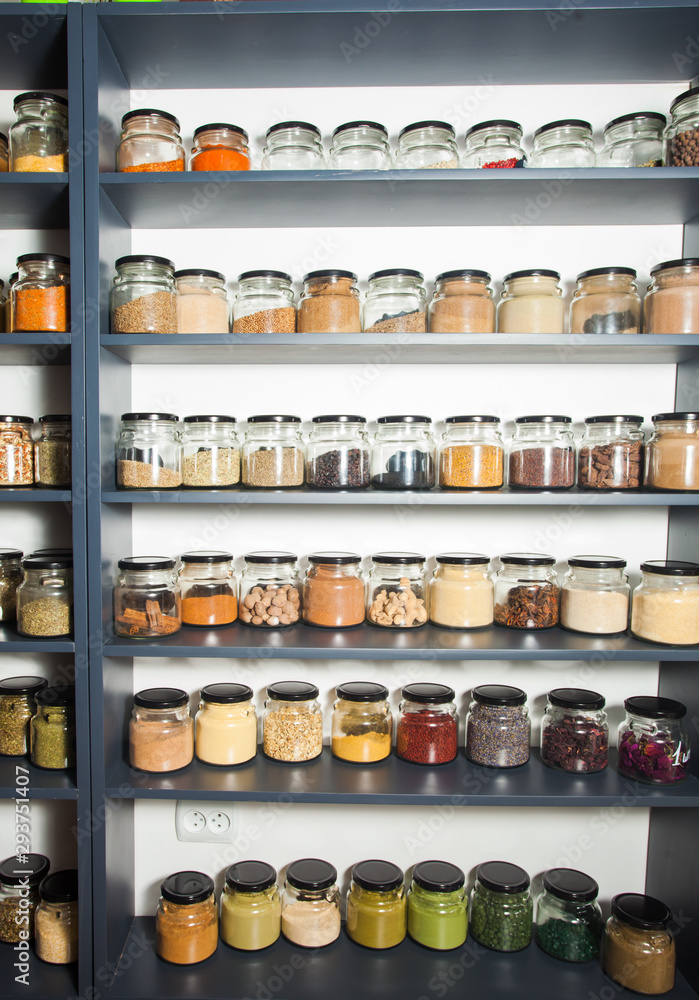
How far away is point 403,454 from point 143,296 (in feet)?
2.25

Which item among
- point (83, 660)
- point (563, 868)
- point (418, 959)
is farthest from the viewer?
point (563, 868)

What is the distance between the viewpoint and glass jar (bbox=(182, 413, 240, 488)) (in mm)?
1458

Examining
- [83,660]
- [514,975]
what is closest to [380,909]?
[514,975]

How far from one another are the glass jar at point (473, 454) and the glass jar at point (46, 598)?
2.95 feet

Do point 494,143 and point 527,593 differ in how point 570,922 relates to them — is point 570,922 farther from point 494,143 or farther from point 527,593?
point 494,143

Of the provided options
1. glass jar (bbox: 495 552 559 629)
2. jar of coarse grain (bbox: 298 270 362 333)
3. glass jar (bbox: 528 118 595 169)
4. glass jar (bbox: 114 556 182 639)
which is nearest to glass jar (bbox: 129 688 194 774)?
glass jar (bbox: 114 556 182 639)

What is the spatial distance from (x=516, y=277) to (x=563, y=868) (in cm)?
148

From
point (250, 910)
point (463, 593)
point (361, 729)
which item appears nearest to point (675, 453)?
point (463, 593)

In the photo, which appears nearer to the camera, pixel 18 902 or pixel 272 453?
pixel 272 453

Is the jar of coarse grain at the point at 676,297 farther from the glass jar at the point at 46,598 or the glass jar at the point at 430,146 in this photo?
the glass jar at the point at 46,598

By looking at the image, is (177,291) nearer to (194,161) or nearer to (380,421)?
(194,161)

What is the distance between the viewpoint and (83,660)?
1392 millimetres

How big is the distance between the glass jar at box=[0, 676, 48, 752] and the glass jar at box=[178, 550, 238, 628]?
0.43m

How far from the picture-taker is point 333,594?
1479 millimetres
